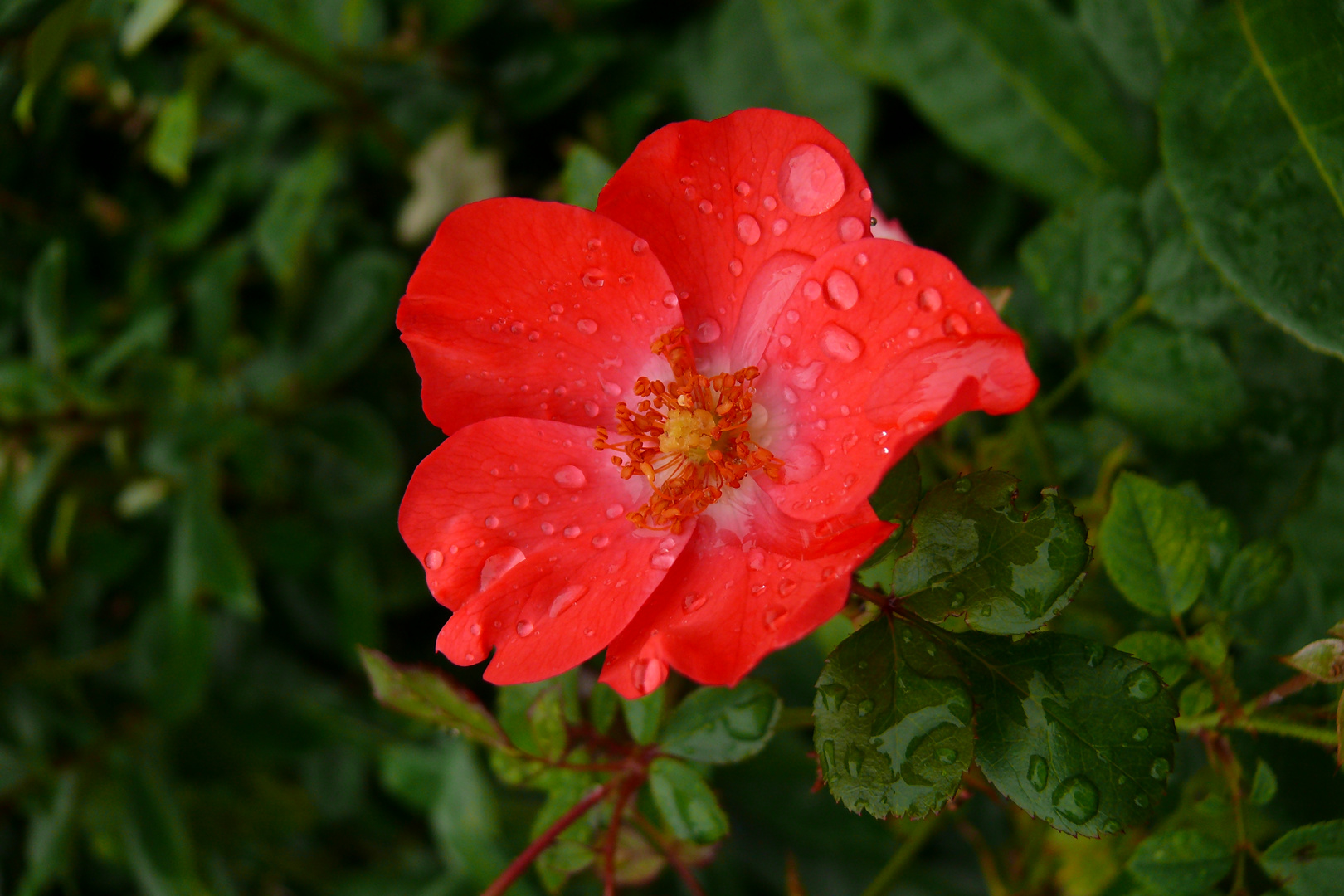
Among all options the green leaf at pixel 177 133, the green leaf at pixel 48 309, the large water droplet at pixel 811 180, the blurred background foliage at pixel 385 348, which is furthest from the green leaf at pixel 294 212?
the large water droplet at pixel 811 180

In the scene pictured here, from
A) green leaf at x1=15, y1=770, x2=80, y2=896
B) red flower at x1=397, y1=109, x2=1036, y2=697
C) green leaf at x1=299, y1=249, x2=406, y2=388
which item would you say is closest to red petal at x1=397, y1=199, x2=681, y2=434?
red flower at x1=397, y1=109, x2=1036, y2=697

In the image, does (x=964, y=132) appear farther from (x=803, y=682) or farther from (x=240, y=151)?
(x=240, y=151)

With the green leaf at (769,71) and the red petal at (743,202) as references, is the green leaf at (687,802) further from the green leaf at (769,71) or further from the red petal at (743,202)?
the green leaf at (769,71)

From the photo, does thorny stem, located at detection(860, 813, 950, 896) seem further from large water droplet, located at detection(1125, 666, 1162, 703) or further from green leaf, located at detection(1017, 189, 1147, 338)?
green leaf, located at detection(1017, 189, 1147, 338)

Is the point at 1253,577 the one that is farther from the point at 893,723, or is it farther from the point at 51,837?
the point at 51,837

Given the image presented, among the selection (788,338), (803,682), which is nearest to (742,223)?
(788,338)

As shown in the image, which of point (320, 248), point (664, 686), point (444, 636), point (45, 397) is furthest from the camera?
point (320, 248)
